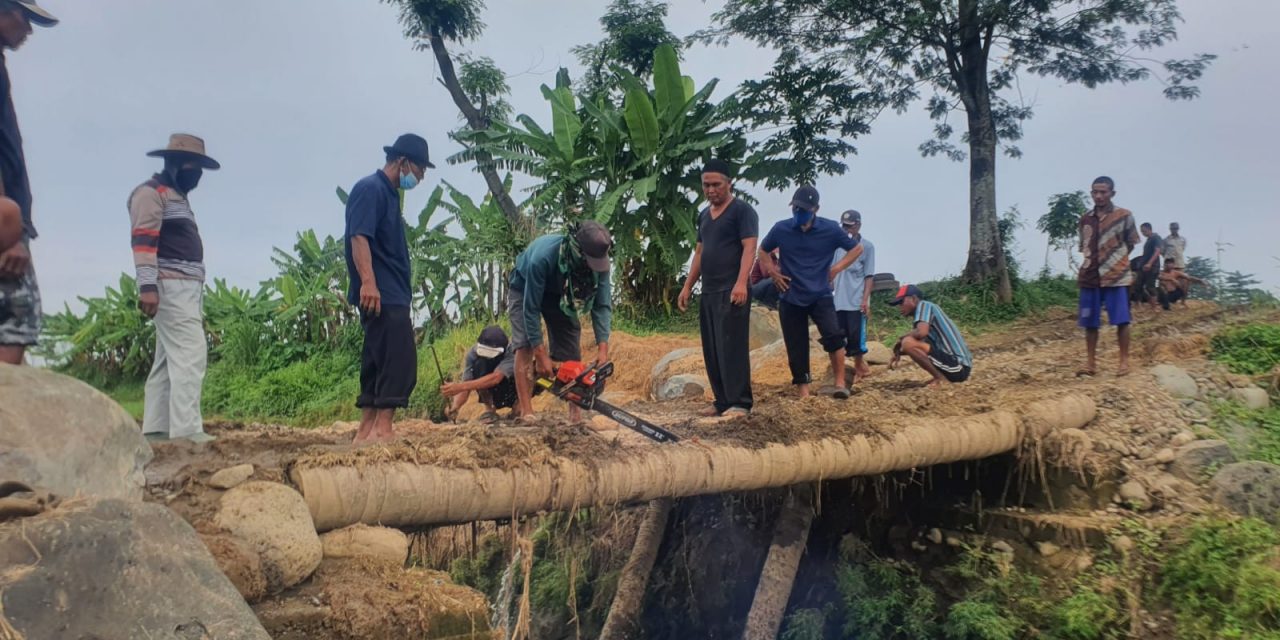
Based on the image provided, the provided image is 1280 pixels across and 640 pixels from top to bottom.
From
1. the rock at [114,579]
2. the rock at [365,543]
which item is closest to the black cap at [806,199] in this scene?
the rock at [365,543]

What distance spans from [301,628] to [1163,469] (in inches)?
212

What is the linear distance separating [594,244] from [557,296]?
2.20 feet

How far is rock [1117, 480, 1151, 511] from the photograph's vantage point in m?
5.41

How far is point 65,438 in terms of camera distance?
7.88 feet

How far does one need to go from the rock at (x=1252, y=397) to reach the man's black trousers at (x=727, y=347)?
4.20 meters

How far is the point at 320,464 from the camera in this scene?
10.4 ft

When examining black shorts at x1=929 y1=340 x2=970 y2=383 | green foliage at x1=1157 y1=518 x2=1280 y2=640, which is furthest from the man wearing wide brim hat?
green foliage at x1=1157 y1=518 x2=1280 y2=640

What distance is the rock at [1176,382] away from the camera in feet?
21.7

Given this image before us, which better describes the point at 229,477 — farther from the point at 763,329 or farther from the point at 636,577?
the point at 763,329

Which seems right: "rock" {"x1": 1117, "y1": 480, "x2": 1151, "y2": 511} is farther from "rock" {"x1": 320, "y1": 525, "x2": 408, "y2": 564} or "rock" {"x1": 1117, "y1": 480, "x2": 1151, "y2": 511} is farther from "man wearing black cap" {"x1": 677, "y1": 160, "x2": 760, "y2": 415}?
"rock" {"x1": 320, "y1": 525, "x2": 408, "y2": 564}

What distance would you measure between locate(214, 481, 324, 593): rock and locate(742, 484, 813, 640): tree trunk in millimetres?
3613

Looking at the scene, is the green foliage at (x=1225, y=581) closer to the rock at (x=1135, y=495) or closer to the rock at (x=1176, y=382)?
the rock at (x=1135, y=495)

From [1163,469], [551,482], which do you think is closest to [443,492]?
[551,482]

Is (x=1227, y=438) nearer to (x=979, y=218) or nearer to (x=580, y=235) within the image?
(x=580, y=235)
